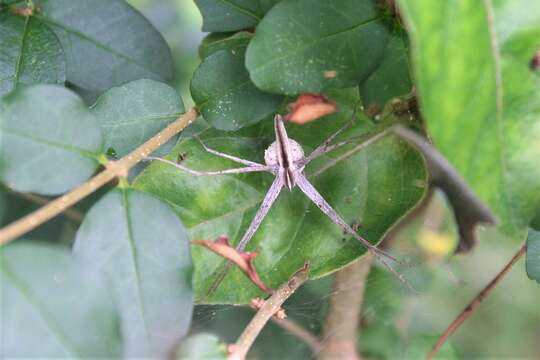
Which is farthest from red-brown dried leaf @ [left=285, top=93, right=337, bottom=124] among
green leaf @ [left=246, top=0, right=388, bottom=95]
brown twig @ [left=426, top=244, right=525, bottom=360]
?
brown twig @ [left=426, top=244, right=525, bottom=360]

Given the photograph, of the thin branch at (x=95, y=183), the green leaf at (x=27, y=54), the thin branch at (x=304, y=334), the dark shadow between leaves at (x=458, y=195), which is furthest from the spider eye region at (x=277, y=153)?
the thin branch at (x=304, y=334)

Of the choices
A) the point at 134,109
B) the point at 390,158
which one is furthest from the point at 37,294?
the point at 390,158

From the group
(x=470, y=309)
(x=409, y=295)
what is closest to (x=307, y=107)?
(x=470, y=309)

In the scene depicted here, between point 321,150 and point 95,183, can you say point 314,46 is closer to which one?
point 321,150

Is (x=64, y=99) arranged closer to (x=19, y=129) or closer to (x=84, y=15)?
(x=19, y=129)

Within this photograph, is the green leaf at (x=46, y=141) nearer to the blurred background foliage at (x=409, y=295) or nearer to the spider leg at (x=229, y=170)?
the spider leg at (x=229, y=170)

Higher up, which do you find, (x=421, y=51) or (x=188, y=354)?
(x=421, y=51)
